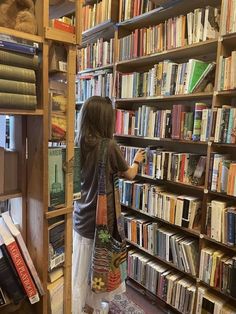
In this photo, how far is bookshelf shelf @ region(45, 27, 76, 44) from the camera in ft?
3.55

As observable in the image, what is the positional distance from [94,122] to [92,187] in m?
0.38

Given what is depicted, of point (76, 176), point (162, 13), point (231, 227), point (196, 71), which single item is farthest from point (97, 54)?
point (231, 227)

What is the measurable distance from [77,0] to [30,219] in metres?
0.96

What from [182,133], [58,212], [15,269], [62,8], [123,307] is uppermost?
[62,8]

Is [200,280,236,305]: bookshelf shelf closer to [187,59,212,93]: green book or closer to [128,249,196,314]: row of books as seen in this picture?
[128,249,196,314]: row of books

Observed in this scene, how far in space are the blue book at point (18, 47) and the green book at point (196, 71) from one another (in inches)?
43.4

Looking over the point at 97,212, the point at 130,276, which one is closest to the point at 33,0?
the point at 97,212

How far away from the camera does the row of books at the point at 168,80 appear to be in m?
1.81

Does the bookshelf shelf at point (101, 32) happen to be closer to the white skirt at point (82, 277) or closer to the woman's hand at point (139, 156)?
the woman's hand at point (139, 156)

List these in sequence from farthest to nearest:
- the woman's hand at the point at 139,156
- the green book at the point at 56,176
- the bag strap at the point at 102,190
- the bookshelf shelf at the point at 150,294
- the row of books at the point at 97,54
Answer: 1. the row of books at the point at 97,54
2. the bookshelf shelf at the point at 150,294
3. the woman's hand at the point at 139,156
4. the bag strap at the point at 102,190
5. the green book at the point at 56,176

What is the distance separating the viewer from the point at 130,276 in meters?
2.38

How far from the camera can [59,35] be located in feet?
3.67

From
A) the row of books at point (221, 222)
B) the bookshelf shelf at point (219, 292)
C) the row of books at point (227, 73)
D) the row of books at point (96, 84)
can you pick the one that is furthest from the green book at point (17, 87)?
the bookshelf shelf at point (219, 292)

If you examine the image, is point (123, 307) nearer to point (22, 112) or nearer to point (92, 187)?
point (92, 187)
